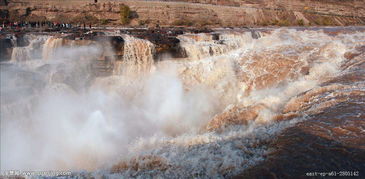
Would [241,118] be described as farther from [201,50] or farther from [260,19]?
[260,19]

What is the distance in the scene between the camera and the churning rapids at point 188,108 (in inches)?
237

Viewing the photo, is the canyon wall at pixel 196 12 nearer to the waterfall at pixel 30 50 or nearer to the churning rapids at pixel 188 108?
the waterfall at pixel 30 50

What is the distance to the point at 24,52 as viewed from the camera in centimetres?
1155

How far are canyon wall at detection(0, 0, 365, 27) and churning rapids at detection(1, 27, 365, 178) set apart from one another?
36.2 ft

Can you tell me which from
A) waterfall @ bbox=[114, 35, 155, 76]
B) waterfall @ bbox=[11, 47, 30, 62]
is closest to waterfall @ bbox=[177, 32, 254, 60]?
waterfall @ bbox=[114, 35, 155, 76]

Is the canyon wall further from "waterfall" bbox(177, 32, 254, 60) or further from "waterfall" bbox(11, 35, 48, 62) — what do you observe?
"waterfall" bbox(177, 32, 254, 60)

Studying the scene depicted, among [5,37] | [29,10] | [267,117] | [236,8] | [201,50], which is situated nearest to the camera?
[267,117]

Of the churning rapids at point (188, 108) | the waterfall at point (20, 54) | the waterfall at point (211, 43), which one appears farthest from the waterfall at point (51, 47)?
the waterfall at point (211, 43)

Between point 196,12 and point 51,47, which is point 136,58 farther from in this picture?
point 196,12

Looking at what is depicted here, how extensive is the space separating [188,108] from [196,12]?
1956cm

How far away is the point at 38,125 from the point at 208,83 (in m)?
7.31

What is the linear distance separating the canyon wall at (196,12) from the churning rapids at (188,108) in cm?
1104

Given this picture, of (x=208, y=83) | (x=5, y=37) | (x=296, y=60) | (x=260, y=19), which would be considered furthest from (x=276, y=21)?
(x=5, y=37)

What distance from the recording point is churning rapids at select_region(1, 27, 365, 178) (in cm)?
602
